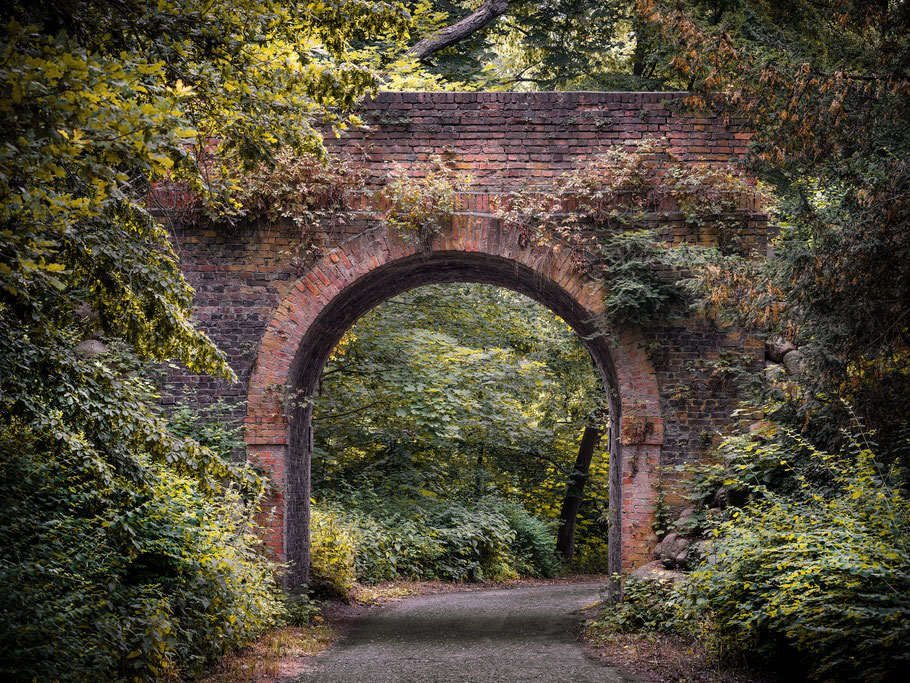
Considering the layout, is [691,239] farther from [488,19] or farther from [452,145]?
[488,19]

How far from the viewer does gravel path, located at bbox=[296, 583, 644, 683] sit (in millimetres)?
7047

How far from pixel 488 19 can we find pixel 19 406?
14823 mm

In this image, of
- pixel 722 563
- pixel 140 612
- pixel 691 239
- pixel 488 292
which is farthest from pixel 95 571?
pixel 488 292

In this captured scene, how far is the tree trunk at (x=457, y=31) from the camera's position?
17.5 m

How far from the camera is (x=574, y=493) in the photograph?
22344mm

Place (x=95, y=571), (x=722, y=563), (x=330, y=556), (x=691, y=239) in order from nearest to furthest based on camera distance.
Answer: (x=95, y=571)
(x=722, y=563)
(x=691, y=239)
(x=330, y=556)

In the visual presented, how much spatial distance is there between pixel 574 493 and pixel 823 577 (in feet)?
56.2

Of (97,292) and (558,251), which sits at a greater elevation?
(558,251)

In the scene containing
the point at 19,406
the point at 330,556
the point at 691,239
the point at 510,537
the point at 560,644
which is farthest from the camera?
the point at 510,537

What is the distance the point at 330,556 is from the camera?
39.6 ft

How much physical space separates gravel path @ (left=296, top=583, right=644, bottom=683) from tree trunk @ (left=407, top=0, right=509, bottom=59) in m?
11.3

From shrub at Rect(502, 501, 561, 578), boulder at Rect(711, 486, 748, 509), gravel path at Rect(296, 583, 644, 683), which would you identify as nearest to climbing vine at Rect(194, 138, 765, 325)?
boulder at Rect(711, 486, 748, 509)

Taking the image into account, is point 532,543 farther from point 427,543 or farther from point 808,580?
point 808,580

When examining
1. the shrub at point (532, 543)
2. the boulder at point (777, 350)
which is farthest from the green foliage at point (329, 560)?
the shrub at point (532, 543)
